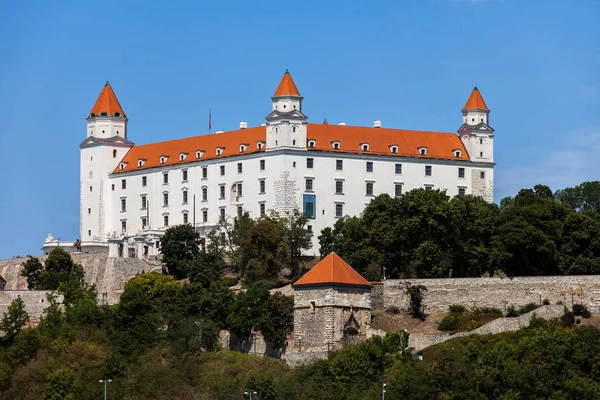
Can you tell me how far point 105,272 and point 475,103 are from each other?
2524 cm

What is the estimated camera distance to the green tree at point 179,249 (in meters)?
97.4

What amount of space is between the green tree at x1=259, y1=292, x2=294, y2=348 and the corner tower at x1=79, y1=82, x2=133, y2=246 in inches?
1204

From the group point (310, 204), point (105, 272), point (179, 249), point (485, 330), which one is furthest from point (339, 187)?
point (485, 330)

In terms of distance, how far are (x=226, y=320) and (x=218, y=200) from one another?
22.6 m

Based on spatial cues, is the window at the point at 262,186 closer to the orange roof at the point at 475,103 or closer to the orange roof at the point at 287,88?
the orange roof at the point at 287,88

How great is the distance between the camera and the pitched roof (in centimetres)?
10519

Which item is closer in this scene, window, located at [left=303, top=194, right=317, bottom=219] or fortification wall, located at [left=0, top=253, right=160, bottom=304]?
fortification wall, located at [left=0, top=253, right=160, bottom=304]

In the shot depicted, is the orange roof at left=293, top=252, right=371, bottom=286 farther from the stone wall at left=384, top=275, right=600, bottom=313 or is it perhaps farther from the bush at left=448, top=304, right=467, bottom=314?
the bush at left=448, top=304, right=467, bottom=314

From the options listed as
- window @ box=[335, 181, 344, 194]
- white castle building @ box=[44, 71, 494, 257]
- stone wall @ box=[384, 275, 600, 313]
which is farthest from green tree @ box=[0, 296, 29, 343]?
window @ box=[335, 181, 344, 194]

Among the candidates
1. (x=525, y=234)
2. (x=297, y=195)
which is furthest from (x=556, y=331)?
(x=297, y=195)

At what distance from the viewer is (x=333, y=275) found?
258 ft

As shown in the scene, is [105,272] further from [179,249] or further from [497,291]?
[497,291]

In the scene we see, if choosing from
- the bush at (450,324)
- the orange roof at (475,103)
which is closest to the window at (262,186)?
the orange roof at (475,103)

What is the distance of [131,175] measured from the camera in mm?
110562
